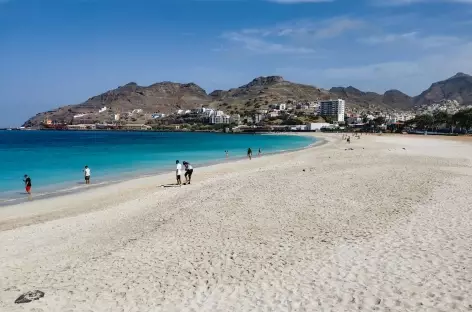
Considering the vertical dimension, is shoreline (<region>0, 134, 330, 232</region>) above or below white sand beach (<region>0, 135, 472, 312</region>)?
below

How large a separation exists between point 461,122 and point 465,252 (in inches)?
4013

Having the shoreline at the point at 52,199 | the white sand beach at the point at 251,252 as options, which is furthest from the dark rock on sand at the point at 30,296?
the shoreline at the point at 52,199

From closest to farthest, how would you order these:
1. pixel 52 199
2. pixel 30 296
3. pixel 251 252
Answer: pixel 30 296, pixel 251 252, pixel 52 199

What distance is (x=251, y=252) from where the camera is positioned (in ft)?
28.8

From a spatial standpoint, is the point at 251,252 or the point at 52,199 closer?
the point at 251,252

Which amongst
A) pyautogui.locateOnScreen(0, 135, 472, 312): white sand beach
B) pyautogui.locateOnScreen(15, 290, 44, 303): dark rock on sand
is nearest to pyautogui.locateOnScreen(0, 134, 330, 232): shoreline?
pyautogui.locateOnScreen(0, 135, 472, 312): white sand beach

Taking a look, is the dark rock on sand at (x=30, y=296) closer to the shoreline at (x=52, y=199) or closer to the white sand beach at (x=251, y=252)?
the white sand beach at (x=251, y=252)

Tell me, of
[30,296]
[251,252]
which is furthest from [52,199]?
[251,252]

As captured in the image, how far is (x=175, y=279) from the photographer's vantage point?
7.48 meters

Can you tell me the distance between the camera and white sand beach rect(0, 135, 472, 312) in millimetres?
6535

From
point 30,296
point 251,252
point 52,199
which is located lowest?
point 52,199

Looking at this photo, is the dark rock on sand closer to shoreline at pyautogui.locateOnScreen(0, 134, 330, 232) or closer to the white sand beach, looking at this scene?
the white sand beach

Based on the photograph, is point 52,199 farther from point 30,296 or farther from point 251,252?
point 251,252

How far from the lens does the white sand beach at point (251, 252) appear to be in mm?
6535
